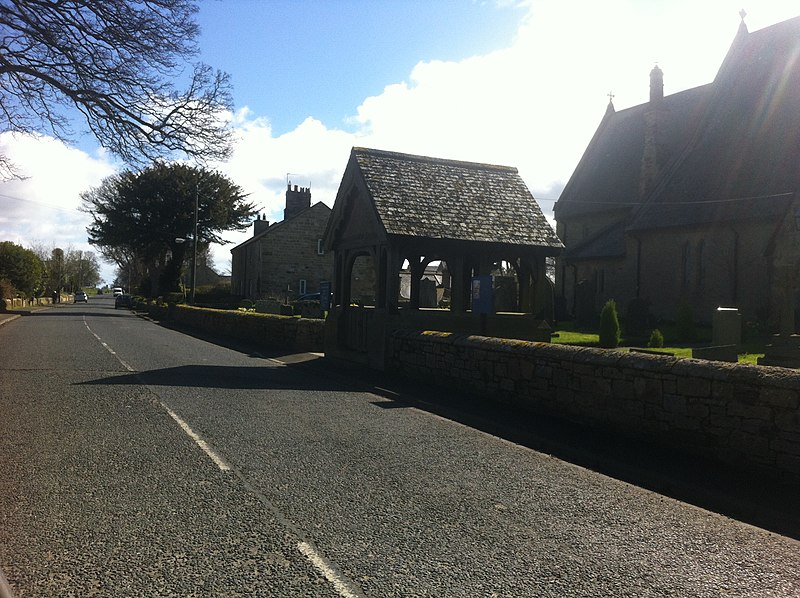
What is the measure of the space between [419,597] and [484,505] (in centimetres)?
199

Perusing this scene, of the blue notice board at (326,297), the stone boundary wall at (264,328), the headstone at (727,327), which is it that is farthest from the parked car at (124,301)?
the headstone at (727,327)

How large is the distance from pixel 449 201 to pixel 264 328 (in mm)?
10641

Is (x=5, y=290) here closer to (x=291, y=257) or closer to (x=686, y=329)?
(x=291, y=257)

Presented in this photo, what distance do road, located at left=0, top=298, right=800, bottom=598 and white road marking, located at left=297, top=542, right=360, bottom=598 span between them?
0.02 m

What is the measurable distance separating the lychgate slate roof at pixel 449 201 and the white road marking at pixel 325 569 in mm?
11832

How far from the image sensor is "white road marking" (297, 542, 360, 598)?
3.97 m

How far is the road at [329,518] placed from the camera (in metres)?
4.19

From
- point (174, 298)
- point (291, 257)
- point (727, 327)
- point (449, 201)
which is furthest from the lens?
point (291, 257)

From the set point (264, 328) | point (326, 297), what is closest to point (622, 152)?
point (264, 328)

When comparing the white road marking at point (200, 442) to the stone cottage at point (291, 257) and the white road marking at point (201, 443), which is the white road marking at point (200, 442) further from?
the stone cottage at point (291, 257)

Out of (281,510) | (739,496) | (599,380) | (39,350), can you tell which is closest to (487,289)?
(599,380)

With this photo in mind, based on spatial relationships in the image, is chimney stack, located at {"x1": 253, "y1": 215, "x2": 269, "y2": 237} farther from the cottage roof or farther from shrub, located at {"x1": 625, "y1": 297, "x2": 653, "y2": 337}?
shrub, located at {"x1": 625, "y1": 297, "x2": 653, "y2": 337}

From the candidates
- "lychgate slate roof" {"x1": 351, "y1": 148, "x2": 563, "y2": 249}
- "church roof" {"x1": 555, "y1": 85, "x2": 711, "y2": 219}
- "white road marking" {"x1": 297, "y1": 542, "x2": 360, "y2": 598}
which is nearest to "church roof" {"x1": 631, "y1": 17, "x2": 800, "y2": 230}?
"church roof" {"x1": 555, "y1": 85, "x2": 711, "y2": 219}

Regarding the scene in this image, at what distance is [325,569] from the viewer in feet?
14.1
